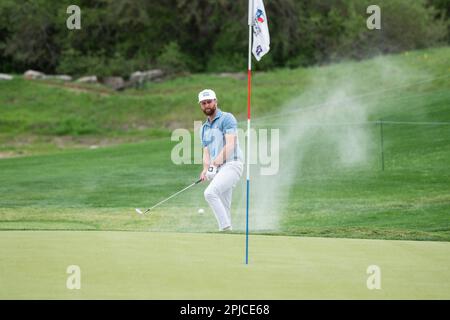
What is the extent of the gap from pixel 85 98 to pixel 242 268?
3376 cm

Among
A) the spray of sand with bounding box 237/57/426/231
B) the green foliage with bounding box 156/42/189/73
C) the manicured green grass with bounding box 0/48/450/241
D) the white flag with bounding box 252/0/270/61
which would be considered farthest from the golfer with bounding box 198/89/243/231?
the green foliage with bounding box 156/42/189/73

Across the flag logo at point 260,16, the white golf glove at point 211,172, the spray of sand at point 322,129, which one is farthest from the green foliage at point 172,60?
the flag logo at point 260,16

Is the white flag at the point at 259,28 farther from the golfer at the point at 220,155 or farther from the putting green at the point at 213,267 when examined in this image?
the putting green at the point at 213,267

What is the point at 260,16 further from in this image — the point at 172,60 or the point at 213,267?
the point at 172,60

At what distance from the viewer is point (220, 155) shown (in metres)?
13.6

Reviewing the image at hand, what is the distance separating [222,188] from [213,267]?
351 centimetres

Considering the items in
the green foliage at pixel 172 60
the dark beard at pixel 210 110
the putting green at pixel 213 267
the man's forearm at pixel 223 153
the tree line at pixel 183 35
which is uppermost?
the tree line at pixel 183 35

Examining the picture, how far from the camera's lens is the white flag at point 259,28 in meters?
12.2

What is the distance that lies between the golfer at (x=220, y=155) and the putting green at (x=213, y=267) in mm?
537

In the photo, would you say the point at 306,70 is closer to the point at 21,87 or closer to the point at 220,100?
the point at 220,100

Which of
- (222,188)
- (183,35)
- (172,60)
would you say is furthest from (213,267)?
(183,35)

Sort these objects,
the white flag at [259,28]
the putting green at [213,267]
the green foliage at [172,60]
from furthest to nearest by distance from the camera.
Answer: the green foliage at [172,60], the white flag at [259,28], the putting green at [213,267]

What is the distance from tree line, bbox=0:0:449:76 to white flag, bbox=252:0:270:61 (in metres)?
37.6
